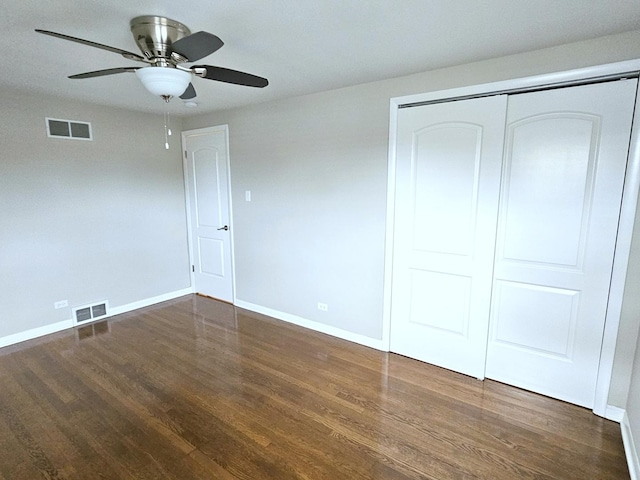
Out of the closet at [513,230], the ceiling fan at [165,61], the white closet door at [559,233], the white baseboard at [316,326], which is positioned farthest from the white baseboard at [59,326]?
the white closet door at [559,233]

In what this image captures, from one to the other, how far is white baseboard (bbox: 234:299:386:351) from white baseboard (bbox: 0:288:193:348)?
3.29 ft

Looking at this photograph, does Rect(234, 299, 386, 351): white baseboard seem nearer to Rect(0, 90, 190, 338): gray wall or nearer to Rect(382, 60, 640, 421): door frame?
Rect(0, 90, 190, 338): gray wall

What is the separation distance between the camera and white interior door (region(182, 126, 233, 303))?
13.3 ft

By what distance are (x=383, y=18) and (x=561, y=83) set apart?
1248 mm

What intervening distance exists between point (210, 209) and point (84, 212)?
1.31 meters

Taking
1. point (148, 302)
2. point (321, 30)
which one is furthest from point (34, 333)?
point (321, 30)

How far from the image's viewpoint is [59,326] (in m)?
3.46

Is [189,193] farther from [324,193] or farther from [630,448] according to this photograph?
[630,448]

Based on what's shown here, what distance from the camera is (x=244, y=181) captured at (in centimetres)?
384

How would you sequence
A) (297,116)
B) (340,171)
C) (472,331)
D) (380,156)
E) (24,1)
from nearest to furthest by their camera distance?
(24,1)
(472,331)
(380,156)
(340,171)
(297,116)

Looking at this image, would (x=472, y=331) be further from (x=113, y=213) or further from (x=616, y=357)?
(x=113, y=213)

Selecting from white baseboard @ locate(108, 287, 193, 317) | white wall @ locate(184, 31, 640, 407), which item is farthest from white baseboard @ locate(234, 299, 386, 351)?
white baseboard @ locate(108, 287, 193, 317)

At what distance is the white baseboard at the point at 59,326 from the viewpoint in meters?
3.17

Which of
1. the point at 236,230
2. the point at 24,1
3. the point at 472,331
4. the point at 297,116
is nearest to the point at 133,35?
the point at 24,1
